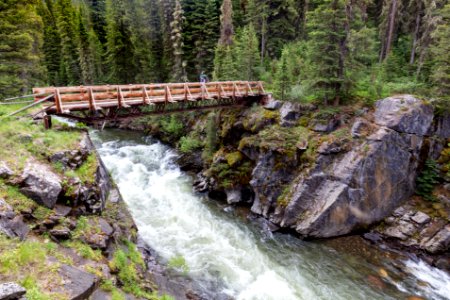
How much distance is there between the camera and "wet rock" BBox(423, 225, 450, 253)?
522 inches

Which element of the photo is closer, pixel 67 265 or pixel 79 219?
pixel 67 265

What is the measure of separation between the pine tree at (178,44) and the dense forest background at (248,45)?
4.4 inches

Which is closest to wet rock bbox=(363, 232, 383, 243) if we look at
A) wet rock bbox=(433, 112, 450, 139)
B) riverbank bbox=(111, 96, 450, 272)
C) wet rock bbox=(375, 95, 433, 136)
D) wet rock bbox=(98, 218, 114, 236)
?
riverbank bbox=(111, 96, 450, 272)

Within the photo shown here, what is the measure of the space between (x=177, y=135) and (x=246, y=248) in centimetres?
1686

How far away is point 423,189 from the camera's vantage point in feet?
50.9

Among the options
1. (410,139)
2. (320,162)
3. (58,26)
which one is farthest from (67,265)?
(58,26)

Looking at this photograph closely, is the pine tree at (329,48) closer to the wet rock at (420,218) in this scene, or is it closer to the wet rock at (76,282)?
the wet rock at (420,218)

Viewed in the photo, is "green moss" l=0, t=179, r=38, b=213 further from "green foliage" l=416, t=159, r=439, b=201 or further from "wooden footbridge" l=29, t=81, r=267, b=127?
"green foliage" l=416, t=159, r=439, b=201

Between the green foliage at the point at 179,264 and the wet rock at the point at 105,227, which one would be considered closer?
the wet rock at the point at 105,227

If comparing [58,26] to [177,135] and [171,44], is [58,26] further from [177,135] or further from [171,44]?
[177,135]

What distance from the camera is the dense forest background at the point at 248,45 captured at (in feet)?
53.2

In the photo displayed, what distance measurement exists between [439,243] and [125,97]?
1763 cm

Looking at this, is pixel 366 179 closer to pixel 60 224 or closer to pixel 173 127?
pixel 60 224

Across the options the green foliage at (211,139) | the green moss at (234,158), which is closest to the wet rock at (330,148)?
the green moss at (234,158)
